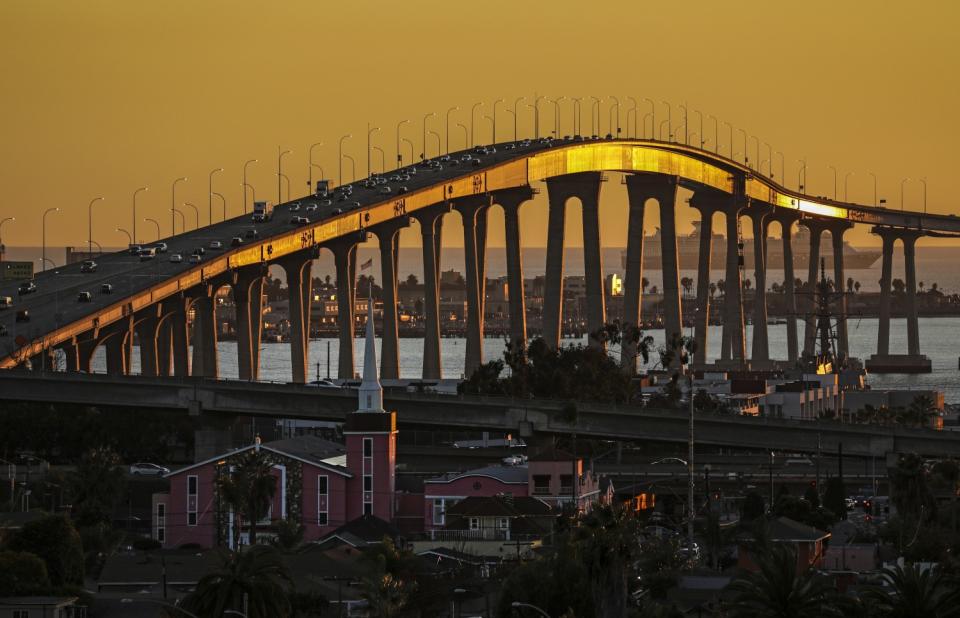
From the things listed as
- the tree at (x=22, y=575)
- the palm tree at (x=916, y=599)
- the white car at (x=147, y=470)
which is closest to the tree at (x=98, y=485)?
the white car at (x=147, y=470)

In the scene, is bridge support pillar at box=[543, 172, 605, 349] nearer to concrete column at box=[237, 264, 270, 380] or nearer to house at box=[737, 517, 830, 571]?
concrete column at box=[237, 264, 270, 380]

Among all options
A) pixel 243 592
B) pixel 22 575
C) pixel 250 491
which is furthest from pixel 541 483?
pixel 243 592

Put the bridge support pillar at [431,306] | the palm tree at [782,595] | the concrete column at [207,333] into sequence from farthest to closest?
the bridge support pillar at [431,306] < the concrete column at [207,333] < the palm tree at [782,595]

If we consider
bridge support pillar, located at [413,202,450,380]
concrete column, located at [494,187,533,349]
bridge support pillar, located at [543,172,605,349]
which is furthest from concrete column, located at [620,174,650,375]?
bridge support pillar, located at [413,202,450,380]

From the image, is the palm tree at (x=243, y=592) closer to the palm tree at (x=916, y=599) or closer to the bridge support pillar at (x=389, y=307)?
the palm tree at (x=916, y=599)

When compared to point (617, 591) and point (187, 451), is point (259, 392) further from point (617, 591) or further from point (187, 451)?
point (617, 591)

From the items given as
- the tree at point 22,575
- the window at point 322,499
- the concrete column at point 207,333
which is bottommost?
the tree at point 22,575

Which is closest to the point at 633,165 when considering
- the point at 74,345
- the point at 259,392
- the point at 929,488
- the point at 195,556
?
the point at 74,345
